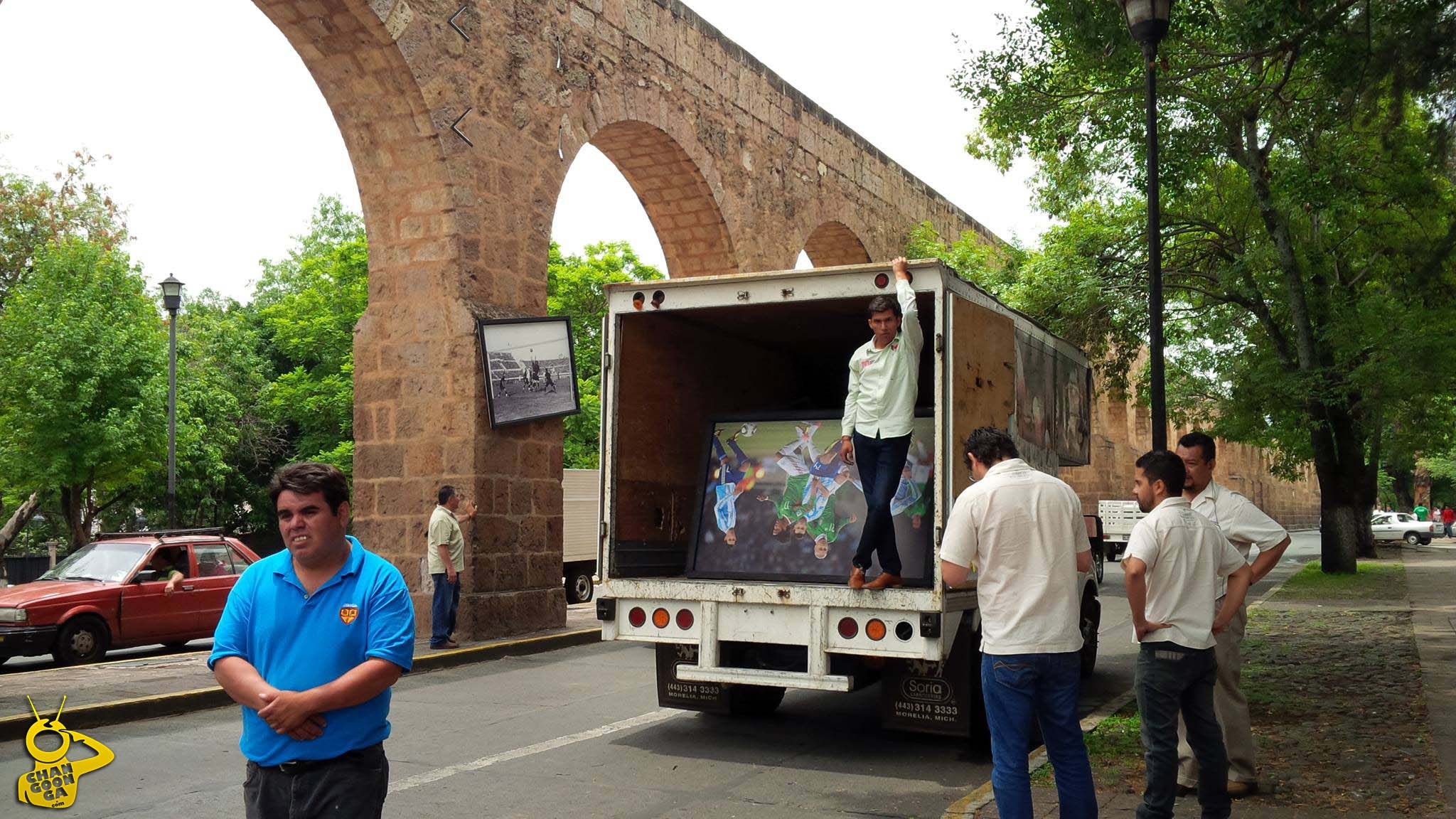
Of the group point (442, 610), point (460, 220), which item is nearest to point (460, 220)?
point (460, 220)

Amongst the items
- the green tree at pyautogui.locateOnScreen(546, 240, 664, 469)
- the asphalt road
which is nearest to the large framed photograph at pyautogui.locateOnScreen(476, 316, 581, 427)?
the asphalt road

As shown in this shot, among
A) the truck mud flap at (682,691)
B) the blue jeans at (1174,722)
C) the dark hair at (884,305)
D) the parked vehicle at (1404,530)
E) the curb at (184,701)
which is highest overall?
the dark hair at (884,305)

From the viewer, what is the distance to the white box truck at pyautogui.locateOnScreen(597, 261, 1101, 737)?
695cm

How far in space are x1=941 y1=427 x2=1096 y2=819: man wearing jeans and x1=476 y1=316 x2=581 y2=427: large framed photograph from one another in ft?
29.0

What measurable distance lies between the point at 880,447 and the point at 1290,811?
2.85m

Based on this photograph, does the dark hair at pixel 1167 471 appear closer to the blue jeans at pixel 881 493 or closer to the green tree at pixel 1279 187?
the blue jeans at pixel 881 493

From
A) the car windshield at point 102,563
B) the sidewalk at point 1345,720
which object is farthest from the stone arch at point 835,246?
the car windshield at point 102,563

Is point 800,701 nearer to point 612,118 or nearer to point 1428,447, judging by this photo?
point 612,118

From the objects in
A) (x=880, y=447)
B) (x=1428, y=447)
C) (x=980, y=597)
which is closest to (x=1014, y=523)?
(x=980, y=597)

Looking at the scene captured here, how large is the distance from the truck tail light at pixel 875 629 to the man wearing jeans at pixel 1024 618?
6.80ft

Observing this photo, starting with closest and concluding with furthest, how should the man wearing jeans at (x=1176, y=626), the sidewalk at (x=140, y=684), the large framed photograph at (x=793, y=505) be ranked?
the man wearing jeans at (x=1176, y=626)
the large framed photograph at (x=793, y=505)
the sidewalk at (x=140, y=684)

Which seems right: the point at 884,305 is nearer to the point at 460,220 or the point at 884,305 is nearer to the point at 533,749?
the point at 533,749

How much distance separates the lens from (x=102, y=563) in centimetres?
1394

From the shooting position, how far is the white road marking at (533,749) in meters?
6.57
